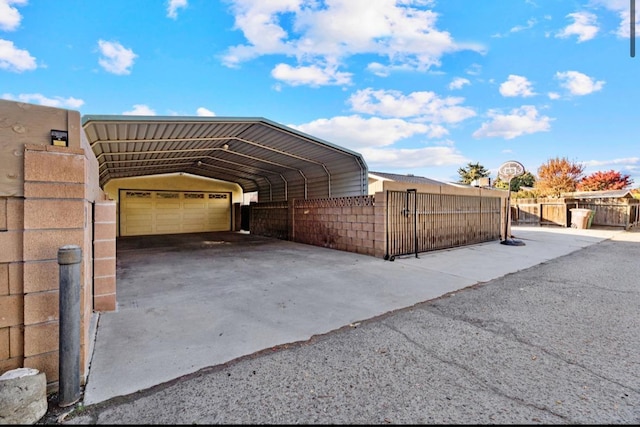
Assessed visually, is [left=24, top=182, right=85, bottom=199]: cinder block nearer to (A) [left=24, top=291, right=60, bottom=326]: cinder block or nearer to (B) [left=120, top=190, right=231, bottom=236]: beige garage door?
(A) [left=24, top=291, right=60, bottom=326]: cinder block

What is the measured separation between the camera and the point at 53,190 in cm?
184

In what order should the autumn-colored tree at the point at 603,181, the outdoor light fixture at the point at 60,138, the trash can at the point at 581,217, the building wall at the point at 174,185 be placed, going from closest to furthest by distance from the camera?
1. the outdoor light fixture at the point at 60,138
2. the building wall at the point at 174,185
3. the trash can at the point at 581,217
4. the autumn-colored tree at the point at 603,181

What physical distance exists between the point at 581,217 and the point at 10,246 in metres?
20.5

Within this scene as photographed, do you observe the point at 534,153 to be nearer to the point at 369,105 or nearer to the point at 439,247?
the point at 369,105

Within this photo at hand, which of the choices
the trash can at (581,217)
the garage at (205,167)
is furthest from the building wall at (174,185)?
the trash can at (581,217)

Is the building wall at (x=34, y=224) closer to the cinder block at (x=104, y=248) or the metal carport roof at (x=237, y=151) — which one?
the cinder block at (x=104, y=248)

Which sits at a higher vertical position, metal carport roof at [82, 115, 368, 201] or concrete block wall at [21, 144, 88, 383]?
metal carport roof at [82, 115, 368, 201]

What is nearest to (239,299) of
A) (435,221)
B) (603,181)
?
(435,221)

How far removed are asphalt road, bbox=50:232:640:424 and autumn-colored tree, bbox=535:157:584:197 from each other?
90.8ft

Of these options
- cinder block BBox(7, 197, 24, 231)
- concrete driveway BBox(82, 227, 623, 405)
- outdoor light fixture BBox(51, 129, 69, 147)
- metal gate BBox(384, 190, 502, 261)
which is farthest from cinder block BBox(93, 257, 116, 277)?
metal gate BBox(384, 190, 502, 261)

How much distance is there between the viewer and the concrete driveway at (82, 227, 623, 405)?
7.68 ft

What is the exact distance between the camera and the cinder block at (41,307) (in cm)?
178

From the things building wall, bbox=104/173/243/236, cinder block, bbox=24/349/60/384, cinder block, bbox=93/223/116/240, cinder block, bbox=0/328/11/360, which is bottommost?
cinder block, bbox=24/349/60/384

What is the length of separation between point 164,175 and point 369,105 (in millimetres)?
10621
